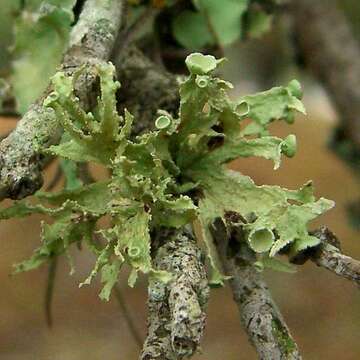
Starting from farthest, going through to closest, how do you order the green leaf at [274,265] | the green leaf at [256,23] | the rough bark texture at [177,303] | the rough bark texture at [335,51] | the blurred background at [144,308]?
the blurred background at [144,308] → the rough bark texture at [335,51] → the green leaf at [256,23] → the green leaf at [274,265] → the rough bark texture at [177,303]

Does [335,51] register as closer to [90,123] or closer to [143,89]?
[143,89]

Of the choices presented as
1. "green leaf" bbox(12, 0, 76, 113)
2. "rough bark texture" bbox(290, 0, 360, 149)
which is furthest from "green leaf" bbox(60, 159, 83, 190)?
"rough bark texture" bbox(290, 0, 360, 149)

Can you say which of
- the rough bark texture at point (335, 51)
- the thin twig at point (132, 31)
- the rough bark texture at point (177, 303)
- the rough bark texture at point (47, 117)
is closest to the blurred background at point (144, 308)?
the rough bark texture at point (335, 51)

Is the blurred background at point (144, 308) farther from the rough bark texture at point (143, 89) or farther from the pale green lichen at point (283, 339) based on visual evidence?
the pale green lichen at point (283, 339)

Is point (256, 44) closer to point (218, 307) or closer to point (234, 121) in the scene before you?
point (218, 307)

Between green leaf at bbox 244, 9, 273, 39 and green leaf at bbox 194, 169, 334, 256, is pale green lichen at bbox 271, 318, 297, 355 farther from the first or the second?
green leaf at bbox 244, 9, 273, 39

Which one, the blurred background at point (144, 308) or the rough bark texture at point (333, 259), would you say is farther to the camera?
the blurred background at point (144, 308)
